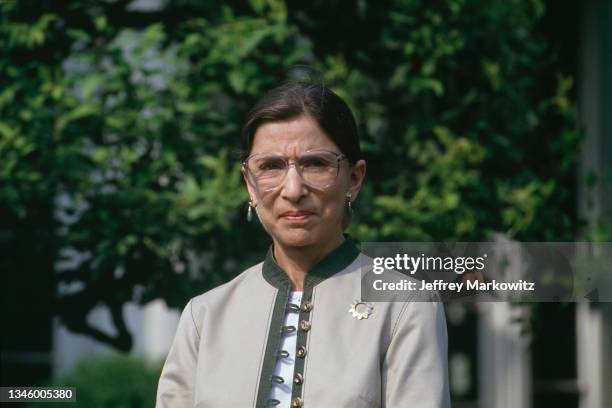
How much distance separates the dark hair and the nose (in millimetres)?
129

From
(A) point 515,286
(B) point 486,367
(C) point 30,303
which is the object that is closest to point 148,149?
(C) point 30,303

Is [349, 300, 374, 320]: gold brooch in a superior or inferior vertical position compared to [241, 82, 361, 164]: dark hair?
inferior

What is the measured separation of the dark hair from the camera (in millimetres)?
2428

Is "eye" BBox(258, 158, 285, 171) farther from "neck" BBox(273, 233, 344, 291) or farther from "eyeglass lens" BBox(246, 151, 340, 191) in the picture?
"neck" BBox(273, 233, 344, 291)

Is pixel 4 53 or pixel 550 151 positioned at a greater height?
pixel 4 53

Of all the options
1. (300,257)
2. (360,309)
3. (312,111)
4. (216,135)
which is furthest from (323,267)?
(216,135)

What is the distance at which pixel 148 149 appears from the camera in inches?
→ 175

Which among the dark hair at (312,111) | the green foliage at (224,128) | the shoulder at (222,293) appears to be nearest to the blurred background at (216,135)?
the green foliage at (224,128)

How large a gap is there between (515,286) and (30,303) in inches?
86.3

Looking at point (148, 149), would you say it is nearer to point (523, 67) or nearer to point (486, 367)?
point (523, 67)

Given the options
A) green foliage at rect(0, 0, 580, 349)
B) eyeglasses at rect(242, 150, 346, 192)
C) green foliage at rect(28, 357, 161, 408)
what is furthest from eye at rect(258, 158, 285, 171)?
green foliage at rect(28, 357, 161, 408)

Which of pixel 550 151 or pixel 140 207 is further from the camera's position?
pixel 550 151

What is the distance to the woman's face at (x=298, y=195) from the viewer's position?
2.40 meters

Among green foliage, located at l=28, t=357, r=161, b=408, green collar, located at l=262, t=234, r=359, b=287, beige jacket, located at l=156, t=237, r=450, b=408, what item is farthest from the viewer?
green foliage, located at l=28, t=357, r=161, b=408
